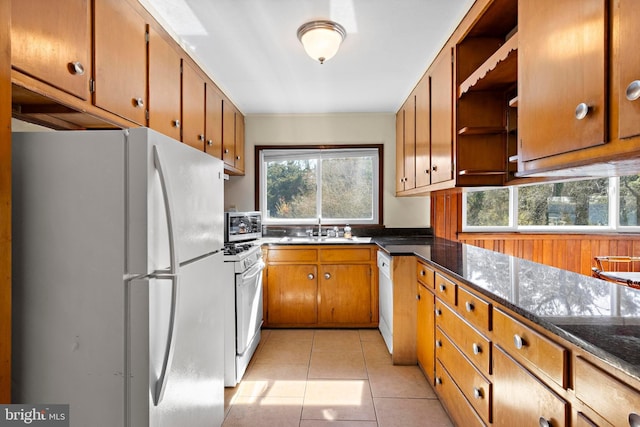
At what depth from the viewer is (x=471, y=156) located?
6.88ft

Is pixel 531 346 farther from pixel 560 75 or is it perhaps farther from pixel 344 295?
pixel 344 295

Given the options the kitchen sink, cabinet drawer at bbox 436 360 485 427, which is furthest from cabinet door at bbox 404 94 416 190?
cabinet drawer at bbox 436 360 485 427

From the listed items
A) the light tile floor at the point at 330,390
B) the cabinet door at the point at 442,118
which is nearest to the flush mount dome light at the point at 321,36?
the cabinet door at the point at 442,118

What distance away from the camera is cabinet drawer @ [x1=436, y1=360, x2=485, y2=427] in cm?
154

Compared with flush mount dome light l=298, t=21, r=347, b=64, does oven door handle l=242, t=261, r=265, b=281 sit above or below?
below

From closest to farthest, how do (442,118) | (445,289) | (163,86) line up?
(445,289)
(163,86)
(442,118)

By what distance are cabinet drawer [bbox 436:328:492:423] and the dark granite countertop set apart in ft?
1.37

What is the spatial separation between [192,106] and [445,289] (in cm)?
215

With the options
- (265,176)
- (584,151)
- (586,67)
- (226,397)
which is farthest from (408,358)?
(265,176)

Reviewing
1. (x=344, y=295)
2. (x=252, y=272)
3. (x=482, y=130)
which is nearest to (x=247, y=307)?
(x=252, y=272)

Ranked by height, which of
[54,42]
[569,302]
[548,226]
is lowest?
[569,302]

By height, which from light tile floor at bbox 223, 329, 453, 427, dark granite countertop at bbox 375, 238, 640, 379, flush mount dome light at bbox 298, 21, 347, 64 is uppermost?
flush mount dome light at bbox 298, 21, 347, 64

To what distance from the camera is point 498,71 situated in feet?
5.64

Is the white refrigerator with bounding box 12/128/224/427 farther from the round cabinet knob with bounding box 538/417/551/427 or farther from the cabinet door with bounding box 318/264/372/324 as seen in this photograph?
the cabinet door with bounding box 318/264/372/324
